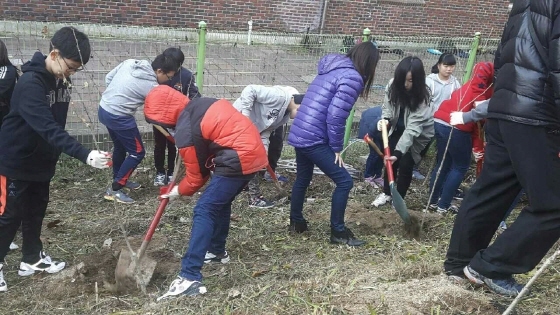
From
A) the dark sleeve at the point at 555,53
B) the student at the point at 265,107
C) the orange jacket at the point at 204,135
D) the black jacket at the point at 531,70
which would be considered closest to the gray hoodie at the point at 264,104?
the student at the point at 265,107

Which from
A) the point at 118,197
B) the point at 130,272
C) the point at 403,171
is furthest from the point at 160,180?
the point at 403,171

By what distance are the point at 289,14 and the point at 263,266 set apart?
9851mm

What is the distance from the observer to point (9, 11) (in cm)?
1034

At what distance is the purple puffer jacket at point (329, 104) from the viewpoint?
3.97m

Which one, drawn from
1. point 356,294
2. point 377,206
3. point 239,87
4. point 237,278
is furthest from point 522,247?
point 239,87

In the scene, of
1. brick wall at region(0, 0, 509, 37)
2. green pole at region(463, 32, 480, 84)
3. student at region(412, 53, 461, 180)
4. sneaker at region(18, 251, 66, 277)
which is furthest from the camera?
brick wall at region(0, 0, 509, 37)

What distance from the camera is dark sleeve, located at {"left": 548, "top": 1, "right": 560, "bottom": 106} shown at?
103 inches

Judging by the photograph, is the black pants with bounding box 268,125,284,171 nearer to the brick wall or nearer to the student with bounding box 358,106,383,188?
the student with bounding box 358,106,383,188

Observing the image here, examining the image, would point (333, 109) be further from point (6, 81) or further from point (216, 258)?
point (6, 81)

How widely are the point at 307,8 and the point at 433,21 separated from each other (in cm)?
382

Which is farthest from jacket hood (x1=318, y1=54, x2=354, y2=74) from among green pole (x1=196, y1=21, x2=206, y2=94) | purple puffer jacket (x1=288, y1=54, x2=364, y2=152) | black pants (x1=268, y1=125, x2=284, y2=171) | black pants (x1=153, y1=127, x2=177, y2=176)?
black pants (x1=153, y1=127, x2=177, y2=176)

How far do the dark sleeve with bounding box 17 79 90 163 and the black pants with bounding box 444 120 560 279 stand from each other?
228cm

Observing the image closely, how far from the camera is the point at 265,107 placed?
496 cm

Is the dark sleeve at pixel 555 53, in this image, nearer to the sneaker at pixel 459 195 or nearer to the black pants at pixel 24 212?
the black pants at pixel 24 212
